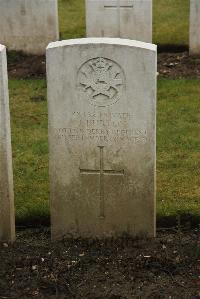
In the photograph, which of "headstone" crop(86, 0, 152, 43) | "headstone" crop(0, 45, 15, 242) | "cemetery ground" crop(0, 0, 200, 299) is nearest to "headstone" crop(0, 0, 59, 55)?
"headstone" crop(86, 0, 152, 43)

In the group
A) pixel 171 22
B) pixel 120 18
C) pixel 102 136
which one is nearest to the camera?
pixel 102 136

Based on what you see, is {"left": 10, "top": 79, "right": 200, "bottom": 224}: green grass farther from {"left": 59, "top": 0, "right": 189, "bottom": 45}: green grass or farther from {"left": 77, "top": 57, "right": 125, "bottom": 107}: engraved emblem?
{"left": 59, "top": 0, "right": 189, "bottom": 45}: green grass

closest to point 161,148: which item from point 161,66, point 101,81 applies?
point 101,81

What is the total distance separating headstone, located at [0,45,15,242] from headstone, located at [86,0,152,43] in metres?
5.65

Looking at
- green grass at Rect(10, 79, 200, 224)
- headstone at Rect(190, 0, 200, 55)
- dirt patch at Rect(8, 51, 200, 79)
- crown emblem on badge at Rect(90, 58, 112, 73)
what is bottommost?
green grass at Rect(10, 79, 200, 224)

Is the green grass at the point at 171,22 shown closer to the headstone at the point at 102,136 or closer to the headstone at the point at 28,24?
the headstone at the point at 28,24

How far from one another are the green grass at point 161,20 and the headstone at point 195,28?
69 centimetres

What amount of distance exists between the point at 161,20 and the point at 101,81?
801 centimetres

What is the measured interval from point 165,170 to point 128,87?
2003 mm

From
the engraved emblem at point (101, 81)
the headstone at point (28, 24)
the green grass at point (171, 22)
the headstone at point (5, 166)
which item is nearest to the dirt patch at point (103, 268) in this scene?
the headstone at point (5, 166)

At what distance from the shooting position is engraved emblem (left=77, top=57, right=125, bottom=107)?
5.38 metres

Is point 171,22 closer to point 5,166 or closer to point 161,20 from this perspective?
point 161,20

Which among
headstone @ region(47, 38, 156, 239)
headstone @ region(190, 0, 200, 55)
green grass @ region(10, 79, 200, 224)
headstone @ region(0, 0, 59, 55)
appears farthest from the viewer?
headstone @ region(0, 0, 59, 55)

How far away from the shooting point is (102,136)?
5.56 meters
